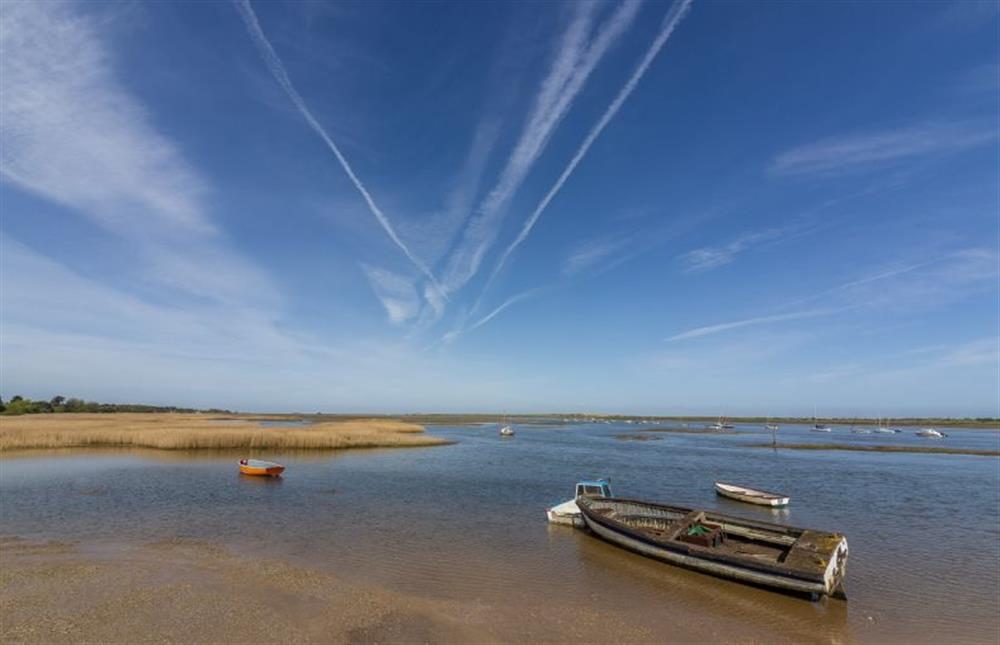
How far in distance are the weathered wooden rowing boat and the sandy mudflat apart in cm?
2281

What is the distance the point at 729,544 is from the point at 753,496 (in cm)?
1379

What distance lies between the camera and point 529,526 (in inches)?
995

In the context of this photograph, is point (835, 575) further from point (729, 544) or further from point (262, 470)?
point (262, 470)

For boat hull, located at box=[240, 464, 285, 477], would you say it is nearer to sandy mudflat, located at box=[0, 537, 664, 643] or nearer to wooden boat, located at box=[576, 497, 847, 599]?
sandy mudflat, located at box=[0, 537, 664, 643]

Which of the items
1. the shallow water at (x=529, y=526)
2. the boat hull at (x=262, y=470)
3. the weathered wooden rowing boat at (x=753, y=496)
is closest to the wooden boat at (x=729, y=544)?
the shallow water at (x=529, y=526)

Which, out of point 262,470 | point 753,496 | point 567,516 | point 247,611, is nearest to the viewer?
point 247,611

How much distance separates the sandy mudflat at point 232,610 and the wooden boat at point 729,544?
582cm

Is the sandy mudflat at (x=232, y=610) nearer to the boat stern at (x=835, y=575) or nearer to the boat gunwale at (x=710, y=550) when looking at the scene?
the boat gunwale at (x=710, y=550)

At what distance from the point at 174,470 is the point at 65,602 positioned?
1170 inches

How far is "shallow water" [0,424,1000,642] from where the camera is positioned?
15391 mm

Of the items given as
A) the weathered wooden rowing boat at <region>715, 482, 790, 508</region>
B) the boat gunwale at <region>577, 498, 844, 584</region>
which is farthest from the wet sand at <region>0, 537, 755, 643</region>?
the weathered wooden rowing boat at <region>715, 482, 790, 508</region>

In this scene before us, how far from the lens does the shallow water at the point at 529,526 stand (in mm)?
15391

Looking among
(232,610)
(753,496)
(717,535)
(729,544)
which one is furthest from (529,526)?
(753,496)

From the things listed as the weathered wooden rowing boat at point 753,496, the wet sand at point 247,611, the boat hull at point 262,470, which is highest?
the boat hull at point 262,470
